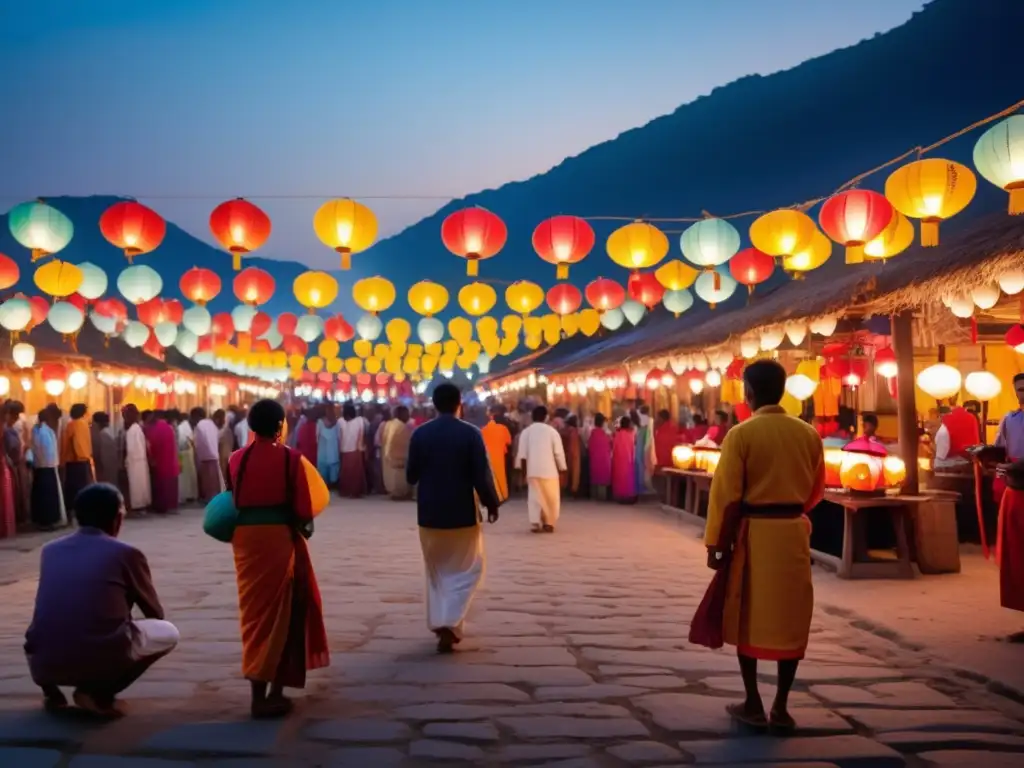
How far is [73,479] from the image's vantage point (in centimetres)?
1359

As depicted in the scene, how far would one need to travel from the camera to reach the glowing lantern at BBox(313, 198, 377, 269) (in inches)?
454

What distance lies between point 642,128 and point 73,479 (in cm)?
13359

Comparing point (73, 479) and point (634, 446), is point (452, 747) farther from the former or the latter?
point (634, 446)

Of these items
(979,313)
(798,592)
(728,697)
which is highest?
(979,313)

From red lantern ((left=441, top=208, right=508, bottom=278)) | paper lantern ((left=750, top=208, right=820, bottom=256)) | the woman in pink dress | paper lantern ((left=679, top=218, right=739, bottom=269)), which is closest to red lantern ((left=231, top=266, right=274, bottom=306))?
red lantern ((left=441, top=208, right=508, bottom=278))

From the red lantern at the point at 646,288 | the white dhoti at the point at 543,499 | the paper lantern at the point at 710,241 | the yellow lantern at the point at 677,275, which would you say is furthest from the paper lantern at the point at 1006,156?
the red lantern at the point at 646,288

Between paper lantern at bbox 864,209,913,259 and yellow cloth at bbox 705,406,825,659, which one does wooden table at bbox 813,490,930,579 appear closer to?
paper lantern at bbox 864,209,913,259

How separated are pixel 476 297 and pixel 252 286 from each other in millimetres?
4529

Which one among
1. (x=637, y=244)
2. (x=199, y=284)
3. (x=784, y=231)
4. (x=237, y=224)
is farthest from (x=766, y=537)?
(x=199, y=284)

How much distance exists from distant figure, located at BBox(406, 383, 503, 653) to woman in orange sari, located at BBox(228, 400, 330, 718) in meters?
1.44

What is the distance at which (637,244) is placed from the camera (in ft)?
41.1

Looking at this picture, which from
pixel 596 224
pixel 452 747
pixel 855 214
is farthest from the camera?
pixel 596 224

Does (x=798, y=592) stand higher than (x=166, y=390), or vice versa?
(x=166, y=390)

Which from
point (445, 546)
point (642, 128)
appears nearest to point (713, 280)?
point (445, 546)
